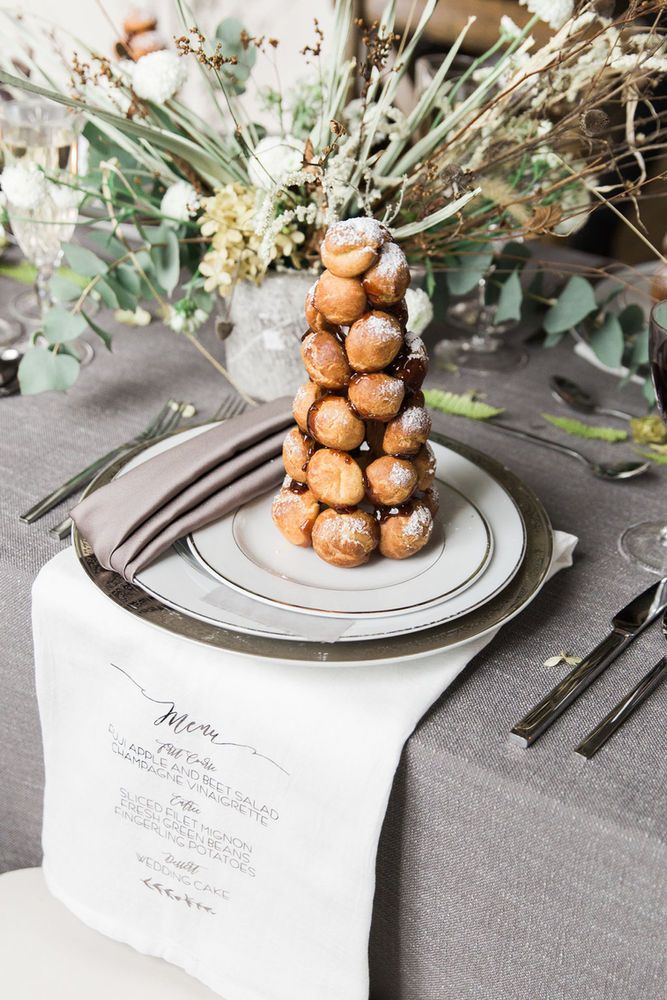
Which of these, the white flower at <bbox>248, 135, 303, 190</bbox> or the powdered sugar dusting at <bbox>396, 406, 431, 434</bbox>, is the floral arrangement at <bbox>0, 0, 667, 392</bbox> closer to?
the white flower at <bbox>248, 135, 303, 190</bbox>

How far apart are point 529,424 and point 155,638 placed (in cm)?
59

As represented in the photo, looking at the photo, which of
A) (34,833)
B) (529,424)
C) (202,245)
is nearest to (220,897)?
(34,833)

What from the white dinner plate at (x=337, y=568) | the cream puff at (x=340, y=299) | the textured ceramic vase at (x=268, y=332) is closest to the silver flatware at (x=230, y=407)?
the textured ceramic vase at (x=268, y=332)

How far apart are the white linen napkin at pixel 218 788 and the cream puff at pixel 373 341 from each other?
0.72ft

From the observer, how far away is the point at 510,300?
50.8 inches

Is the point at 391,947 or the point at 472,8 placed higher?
the point at 472,8

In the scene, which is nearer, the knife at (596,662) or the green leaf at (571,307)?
the knife at (596,662)

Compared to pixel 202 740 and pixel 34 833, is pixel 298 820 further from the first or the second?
pixel 34 833

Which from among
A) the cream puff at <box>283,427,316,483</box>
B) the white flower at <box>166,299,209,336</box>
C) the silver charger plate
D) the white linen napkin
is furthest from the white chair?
the white flower at <box>166,299,209,336</box>

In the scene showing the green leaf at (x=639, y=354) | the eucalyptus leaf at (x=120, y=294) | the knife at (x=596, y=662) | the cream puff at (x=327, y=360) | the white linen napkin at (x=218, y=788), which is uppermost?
the cream puff at (x=327, y=360)

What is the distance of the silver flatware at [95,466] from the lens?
36.5 inches

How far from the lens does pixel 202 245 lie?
121 centimetres

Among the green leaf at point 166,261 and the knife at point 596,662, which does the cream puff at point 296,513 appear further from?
the green leaf at point 166,261

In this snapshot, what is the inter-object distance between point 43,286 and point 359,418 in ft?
2.24
